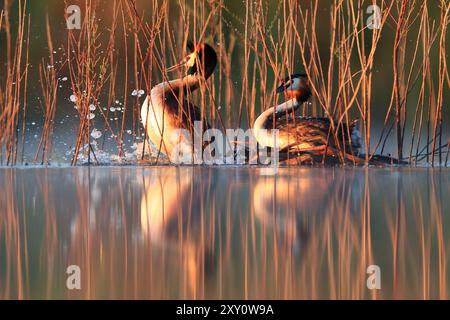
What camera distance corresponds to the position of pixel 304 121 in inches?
170

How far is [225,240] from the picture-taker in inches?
57.5

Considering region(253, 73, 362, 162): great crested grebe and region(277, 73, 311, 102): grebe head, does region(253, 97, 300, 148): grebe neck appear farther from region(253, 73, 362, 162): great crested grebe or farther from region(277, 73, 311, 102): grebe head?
region(277, 73, 311, 102): grebe head

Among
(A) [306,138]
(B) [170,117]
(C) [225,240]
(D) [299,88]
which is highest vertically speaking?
(D) [299,88]

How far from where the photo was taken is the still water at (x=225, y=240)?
3.47ft

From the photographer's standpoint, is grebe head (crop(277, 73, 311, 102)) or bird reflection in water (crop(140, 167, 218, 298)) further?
grebe head (crop(277, 73, 311, 102))

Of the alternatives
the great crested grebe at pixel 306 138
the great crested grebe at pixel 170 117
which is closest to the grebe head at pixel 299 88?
the great crested grebe at pixel 306 138

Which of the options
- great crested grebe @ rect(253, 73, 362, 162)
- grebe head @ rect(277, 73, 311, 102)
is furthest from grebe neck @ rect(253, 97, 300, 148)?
grebe head @ rect(277, 73, 311, 102)

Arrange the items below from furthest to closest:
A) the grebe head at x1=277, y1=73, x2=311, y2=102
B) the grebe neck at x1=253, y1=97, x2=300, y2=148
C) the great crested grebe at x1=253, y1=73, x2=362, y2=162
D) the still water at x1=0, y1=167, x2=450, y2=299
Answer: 1. the grebe head at x1=277, y1=73, x2=311, y2=102
2. the grebe neck at x1=253, y1=97, x2=300, y2=148
3. the great crested grebe at x1=253, y1=73, x2=362, y2=162
4. the still water at x1=0, y1=167, x2=450, y2=299

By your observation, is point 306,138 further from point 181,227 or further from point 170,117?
point 181,227

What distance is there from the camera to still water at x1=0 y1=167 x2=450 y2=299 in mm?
1057

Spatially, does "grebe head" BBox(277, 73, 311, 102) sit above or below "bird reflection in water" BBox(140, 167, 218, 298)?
above

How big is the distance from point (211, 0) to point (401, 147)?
1.16 m

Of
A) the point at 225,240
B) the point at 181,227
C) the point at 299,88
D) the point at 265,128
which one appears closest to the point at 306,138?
the point at 265,128
